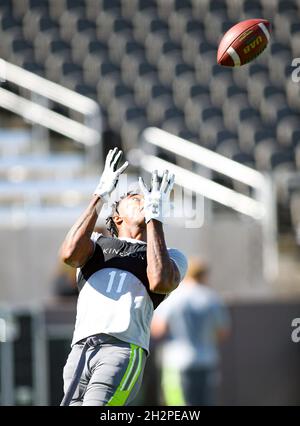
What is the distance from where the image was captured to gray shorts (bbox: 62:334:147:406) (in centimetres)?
506

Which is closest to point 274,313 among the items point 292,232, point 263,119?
point 292,232

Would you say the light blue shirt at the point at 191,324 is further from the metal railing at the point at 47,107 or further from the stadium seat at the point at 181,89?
the stadium seat at the point at 181,89

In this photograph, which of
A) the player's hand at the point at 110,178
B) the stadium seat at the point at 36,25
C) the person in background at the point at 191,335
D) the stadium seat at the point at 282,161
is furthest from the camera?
the stadium seat at the point at 36,25

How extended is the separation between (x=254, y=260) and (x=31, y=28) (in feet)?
19.9

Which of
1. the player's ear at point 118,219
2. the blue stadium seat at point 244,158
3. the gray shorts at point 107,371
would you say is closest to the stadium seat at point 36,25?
the blue stadium seat at point 244,158

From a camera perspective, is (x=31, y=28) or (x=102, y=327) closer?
(x=102, y=327)

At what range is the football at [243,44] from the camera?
6082 mm

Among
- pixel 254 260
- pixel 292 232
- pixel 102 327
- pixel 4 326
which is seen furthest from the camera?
pixel 292 232

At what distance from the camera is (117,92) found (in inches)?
586

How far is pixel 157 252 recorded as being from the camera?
5.04 metres

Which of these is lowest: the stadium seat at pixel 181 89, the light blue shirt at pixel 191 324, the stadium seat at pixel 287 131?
the light blue shirt at pixel 191 324

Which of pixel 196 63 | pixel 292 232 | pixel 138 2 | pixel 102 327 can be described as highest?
pixel 138 2

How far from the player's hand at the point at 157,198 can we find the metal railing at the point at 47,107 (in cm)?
788

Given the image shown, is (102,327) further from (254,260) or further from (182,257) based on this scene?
(254,260)
